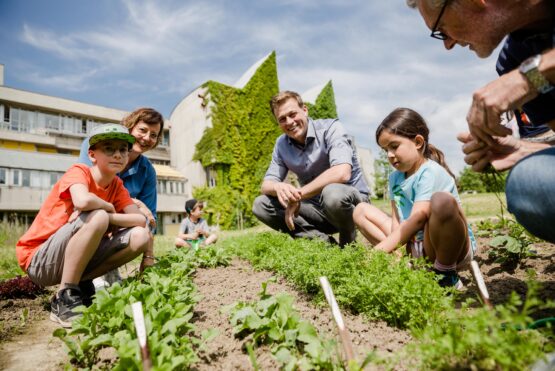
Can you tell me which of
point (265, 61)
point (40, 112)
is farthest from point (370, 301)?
point (40, 112)

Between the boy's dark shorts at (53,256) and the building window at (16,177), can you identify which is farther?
the building window at (16,177)

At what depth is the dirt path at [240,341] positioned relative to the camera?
5.28 feet

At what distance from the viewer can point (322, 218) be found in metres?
4.47

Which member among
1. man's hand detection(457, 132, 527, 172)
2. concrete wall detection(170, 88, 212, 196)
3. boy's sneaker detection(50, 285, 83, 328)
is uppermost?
concrete wall detection(170, 88, 212, 196)

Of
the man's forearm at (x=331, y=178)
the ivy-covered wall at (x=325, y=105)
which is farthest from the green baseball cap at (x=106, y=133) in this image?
the ivy-covered wall at (x=325, y=105)

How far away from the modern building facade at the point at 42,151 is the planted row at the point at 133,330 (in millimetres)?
25453

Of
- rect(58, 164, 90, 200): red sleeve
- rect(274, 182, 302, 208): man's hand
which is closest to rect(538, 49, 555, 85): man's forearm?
rect(274, 182, 302, 208): man's hand

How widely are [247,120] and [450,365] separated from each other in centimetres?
2332

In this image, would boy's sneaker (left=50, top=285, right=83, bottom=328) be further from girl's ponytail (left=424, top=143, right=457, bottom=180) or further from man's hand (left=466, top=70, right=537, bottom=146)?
girl's ponytail (left=424, top=143, right=457, bottom=180)

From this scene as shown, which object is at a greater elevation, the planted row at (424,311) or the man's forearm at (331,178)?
the man's forearm at (331,178)

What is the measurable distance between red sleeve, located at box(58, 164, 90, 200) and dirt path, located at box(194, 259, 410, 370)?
51.7 inches

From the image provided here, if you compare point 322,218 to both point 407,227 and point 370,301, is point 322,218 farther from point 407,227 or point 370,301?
point 370,301

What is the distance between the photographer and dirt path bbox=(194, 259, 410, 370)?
161cm

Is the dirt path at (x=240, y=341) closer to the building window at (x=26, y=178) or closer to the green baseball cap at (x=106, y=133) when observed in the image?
the green baseball cap at (x=106, y=133)
